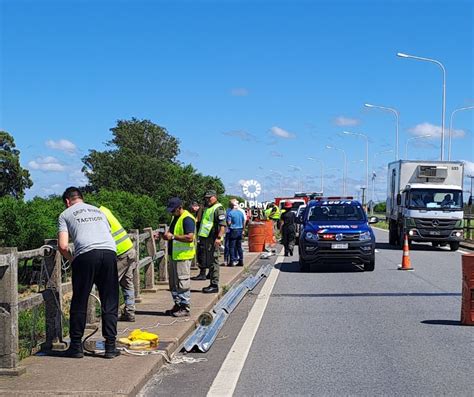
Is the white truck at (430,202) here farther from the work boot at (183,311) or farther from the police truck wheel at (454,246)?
the work boot at (183,311)

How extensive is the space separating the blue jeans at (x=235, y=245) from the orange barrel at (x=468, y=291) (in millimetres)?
9092

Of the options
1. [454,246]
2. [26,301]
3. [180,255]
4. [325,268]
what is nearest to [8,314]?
[26,301]

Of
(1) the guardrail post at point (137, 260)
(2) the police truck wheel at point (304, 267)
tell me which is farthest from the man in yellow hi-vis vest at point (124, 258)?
(2) the police truck wheel at point (304, 267)

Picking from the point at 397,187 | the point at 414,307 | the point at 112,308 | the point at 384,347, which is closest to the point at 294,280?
the point at 414,307

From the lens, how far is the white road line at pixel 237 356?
6.69m

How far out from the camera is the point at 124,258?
9.11 meters

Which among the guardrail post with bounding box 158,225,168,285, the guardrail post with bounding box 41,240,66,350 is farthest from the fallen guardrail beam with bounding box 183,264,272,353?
the guardrail post with bounding box 158,225,168,285

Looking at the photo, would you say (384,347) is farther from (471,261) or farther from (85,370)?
(85,370)

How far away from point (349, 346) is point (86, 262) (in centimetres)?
339

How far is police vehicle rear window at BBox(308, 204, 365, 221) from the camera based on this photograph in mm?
19203

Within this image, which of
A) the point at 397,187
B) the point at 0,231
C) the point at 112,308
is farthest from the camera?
the point at 397,187

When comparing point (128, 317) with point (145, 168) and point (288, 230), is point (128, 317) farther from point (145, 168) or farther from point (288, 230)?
point (145, 168)

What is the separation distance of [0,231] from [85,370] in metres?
10.1

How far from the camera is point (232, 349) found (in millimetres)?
8516
